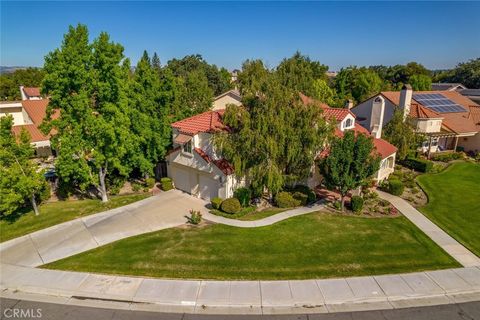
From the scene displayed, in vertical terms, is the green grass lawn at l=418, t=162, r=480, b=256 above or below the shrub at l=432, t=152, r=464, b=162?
below

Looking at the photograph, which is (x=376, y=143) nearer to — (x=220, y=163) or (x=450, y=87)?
(x=220, y=163)

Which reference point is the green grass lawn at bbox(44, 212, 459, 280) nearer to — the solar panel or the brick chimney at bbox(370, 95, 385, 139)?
the brick chimney at bbox(370, 95, 385, 139)

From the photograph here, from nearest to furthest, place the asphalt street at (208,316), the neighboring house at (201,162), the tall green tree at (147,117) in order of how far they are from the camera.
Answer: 1. the asphalt street at (208,316)
2. the neighboring house at (201,162)
3. the tall green tree at (147,117)

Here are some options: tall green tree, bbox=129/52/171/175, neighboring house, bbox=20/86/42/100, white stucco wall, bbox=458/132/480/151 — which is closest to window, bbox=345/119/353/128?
tall green tree, bbox=129/52/171/175

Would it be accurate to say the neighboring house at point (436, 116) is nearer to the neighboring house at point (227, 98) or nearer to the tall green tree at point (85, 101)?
the neighboring house at point (227, 98)

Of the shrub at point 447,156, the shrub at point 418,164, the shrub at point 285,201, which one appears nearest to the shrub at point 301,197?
the shrub at point 285,201
